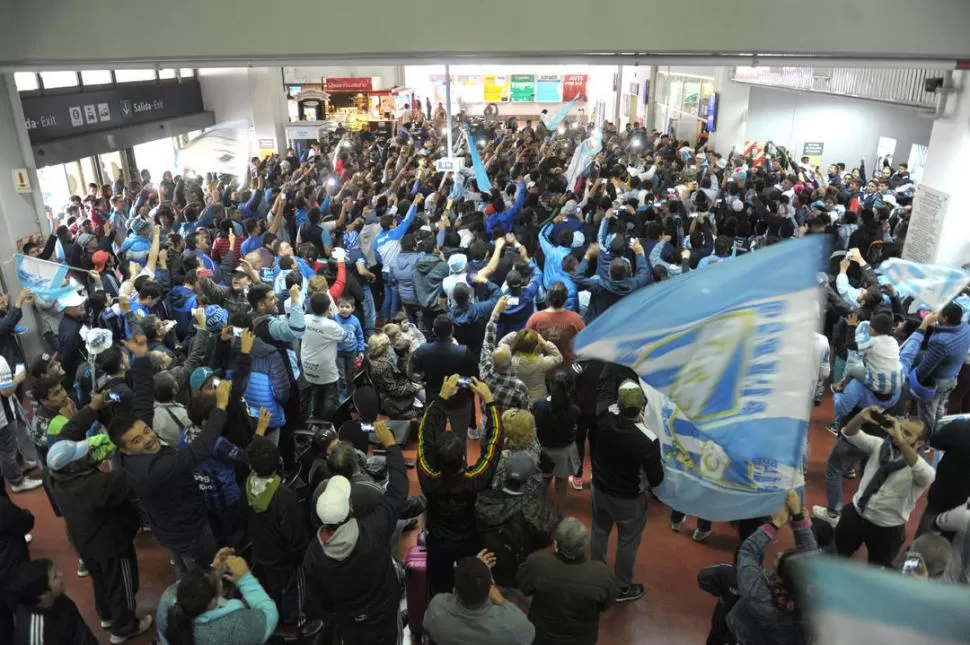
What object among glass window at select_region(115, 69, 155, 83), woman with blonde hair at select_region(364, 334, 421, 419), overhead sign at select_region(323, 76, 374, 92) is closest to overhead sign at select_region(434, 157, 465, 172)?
woman with blonde hair at select_region(364, 334, 421, 419)

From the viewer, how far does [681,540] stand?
16.0ft

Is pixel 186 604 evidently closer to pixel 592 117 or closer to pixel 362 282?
pixel 362 282

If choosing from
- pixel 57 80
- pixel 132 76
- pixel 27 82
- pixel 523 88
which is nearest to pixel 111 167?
pixel 132 76

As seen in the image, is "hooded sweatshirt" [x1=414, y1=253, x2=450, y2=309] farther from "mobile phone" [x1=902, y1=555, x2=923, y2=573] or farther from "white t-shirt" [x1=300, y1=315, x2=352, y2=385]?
"mobile phone" [x1=902, y1=555, x2=923, y2=573]

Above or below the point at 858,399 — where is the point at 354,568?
above

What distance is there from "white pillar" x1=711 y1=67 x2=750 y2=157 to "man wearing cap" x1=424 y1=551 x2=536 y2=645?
54.1 ft

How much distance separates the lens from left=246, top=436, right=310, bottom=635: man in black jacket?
335cm

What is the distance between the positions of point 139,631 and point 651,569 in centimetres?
338

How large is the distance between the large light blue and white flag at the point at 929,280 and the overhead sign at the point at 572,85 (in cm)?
2792

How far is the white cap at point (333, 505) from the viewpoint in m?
2.94

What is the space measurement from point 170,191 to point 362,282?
6.07m

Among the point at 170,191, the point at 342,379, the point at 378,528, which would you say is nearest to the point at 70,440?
the point at 378,528

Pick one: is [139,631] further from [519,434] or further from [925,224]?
[925,224]

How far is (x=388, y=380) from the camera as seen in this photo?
5660 mm
